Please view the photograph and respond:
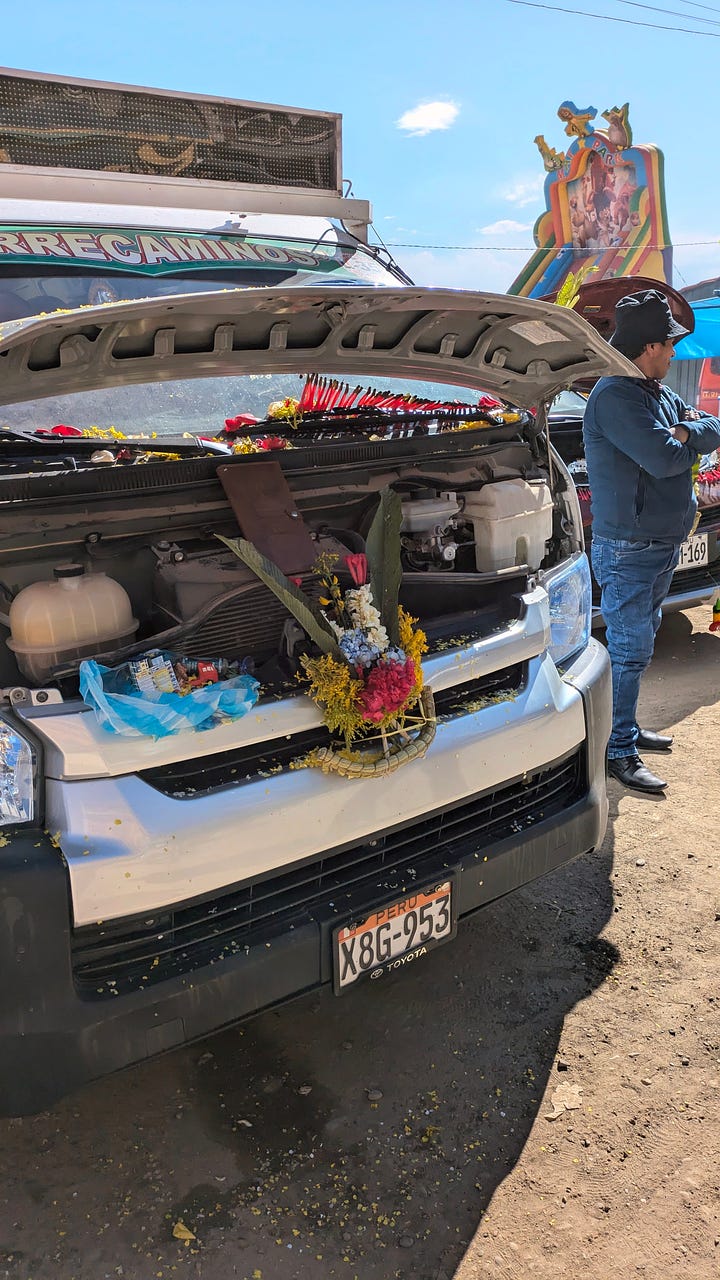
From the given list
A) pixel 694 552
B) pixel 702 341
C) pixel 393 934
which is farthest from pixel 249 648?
pixel 702 341

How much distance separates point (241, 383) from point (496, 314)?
1.06m

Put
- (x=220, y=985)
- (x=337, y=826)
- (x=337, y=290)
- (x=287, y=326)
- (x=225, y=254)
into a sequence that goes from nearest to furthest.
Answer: (x=220, y=985)
(x=337, y=826)
(x=337, y=290)
(x=287, y=326)
(x=225, y=254)

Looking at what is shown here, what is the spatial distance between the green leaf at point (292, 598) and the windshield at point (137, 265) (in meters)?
1.47

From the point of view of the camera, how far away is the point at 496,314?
2525 mm

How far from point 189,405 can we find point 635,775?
2335 millimetres

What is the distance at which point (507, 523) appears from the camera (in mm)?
2734

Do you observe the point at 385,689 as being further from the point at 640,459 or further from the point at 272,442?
the point at 640,459

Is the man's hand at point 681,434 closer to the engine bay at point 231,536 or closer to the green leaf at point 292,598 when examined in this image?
the engine bay at point 231,536

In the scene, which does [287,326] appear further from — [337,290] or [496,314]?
[496,314]

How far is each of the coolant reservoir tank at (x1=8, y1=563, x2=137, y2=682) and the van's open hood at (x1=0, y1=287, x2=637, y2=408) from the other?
→ 1.64 feet

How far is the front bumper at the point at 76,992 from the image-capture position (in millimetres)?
1637

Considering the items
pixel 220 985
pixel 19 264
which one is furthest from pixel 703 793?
pixel 19 264

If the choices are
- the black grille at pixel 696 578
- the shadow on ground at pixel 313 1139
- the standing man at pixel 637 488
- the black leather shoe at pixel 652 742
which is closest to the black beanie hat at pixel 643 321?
the standing man at pixel 637 488

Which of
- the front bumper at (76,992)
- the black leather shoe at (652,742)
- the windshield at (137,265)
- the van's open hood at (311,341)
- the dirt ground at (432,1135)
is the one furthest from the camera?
the black leather shoe at (652,742)
